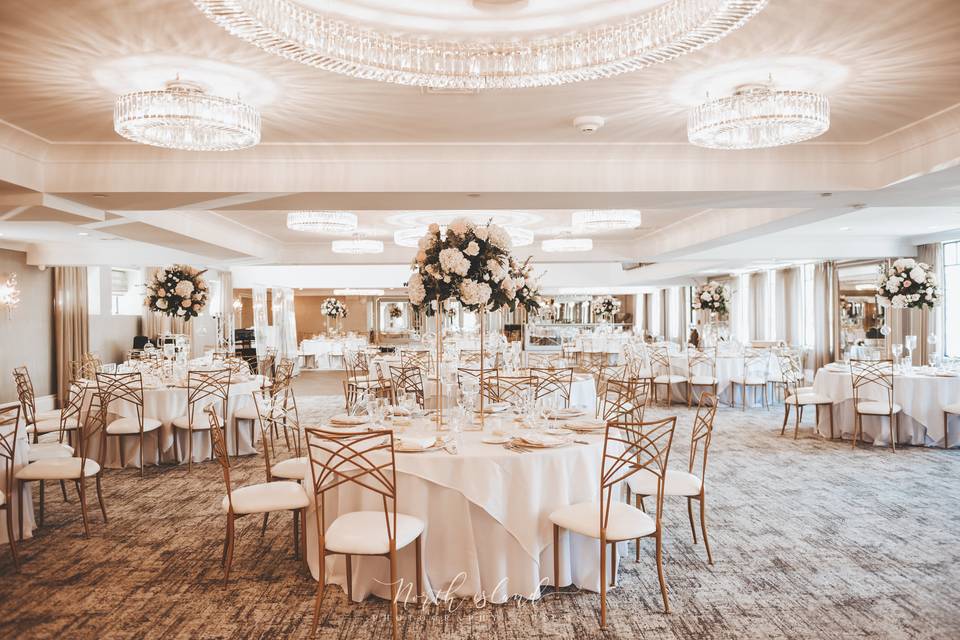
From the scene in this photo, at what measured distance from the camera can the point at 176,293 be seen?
8.76 m

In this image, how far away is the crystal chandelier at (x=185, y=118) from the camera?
3.89m

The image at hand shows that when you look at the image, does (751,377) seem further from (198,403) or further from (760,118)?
(198,403)

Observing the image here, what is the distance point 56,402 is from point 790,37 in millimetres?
13908

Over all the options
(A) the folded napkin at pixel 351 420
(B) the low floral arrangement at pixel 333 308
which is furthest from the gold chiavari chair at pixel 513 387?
(B) the low floral arrangement at pixel 333 308

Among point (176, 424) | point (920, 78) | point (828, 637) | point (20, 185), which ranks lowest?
point (828, 637)

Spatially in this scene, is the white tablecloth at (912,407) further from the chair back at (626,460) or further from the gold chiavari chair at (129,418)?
the gold chiavari chair at (129,418)

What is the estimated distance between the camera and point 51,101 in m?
4.61

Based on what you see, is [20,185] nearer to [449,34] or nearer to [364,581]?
[449,34]

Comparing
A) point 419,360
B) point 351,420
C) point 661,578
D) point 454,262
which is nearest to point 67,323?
point 419,360

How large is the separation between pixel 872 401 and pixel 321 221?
24.4 feet

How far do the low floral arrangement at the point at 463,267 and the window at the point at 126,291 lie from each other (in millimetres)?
12555

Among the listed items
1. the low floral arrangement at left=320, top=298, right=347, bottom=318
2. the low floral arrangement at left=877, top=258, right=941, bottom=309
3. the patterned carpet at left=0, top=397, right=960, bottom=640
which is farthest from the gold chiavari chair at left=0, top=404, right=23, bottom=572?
the low floral arrangement at left=320, top=298, right=347, bottom=318

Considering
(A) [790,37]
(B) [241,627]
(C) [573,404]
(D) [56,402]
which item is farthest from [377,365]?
(A) [790,37]

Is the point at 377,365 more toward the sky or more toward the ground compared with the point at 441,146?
more toward the ground
